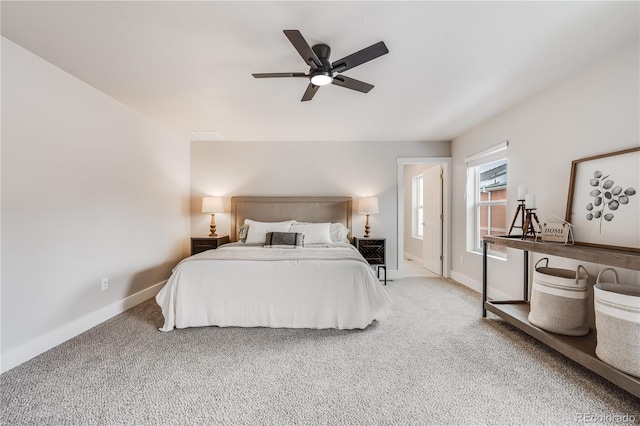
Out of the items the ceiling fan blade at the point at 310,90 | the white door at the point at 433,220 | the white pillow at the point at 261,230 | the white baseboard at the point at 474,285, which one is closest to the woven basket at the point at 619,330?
the white baseboard at the point at 474,285

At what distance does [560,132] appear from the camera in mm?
2605

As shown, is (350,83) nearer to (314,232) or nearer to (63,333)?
(314,232)

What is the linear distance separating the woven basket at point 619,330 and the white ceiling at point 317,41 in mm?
1744

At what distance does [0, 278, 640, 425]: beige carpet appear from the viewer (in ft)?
5.10

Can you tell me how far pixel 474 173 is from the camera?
421 centimetres

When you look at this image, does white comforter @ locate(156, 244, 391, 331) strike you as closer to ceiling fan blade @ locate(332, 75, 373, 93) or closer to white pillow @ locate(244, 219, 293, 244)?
white pillow @ locate(244, 219, 293, 244)

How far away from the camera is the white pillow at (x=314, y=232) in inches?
157

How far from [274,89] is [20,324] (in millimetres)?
2799

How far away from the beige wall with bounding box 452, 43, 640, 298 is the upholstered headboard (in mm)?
2176

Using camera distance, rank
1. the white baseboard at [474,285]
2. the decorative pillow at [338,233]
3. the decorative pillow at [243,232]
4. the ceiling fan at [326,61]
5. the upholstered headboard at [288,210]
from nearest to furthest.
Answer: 1. the ceiling fan at [326,61]
2. the white baseboard at [474,285]
3. the decorative pillow at [243,232]
4. the decorative pillow at [338,233]
5. the upholstered headboard at [288,210]

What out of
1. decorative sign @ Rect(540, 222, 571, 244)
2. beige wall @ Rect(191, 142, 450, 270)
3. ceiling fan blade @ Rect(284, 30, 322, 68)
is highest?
ceiling fan blade @ Rect(284, 30, 322, 68)

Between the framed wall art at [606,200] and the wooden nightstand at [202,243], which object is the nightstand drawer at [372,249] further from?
the framed wall art at [606,200]

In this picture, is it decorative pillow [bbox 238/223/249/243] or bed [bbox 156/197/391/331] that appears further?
decorative pillow [bbox 238/223/249/243]

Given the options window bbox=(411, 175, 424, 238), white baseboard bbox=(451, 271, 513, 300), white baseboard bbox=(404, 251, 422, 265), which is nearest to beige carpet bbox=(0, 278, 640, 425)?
white baseboard bbox=(451, 271, 513, 300)
